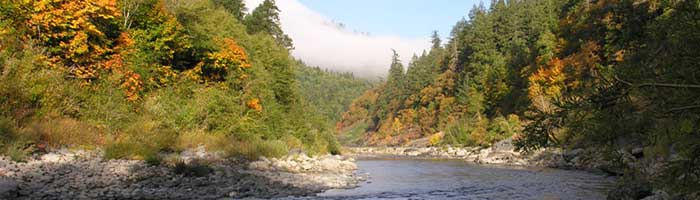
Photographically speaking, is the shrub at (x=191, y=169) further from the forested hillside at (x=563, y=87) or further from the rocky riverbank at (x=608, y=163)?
the forested hillside at (x=563, y=87)

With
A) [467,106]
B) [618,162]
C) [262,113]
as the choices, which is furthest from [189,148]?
[467,106]

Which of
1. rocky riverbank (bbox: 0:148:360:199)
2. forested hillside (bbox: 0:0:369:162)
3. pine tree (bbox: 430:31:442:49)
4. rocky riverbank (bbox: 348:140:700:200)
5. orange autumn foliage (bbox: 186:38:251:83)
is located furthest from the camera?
pine tree (bbox: 430:31:442:49)

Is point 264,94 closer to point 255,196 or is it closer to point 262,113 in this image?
point 262,113

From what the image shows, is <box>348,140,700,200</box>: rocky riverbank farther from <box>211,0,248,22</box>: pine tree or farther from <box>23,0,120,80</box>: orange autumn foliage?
<box>211,0,248,22</box>: pine tree

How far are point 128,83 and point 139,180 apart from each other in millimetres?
8919

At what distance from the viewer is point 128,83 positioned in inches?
915

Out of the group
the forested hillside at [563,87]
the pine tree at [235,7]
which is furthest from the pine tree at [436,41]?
the pine tree at [235,7]

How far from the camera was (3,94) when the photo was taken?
53.2 ft

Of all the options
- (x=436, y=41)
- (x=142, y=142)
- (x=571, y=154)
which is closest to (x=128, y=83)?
(x=142, y=142)

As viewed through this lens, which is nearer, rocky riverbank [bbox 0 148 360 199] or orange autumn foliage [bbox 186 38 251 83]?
rocky riverbank [bbox 0 148 360 199]

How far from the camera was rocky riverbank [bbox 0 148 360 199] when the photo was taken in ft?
41.9

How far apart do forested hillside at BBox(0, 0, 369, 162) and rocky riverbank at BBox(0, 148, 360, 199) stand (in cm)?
93

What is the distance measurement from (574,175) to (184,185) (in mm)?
17277

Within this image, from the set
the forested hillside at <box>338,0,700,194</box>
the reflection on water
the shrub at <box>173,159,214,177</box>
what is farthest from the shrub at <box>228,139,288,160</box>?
the forested hillside at <box>338,0,700,194</box>
